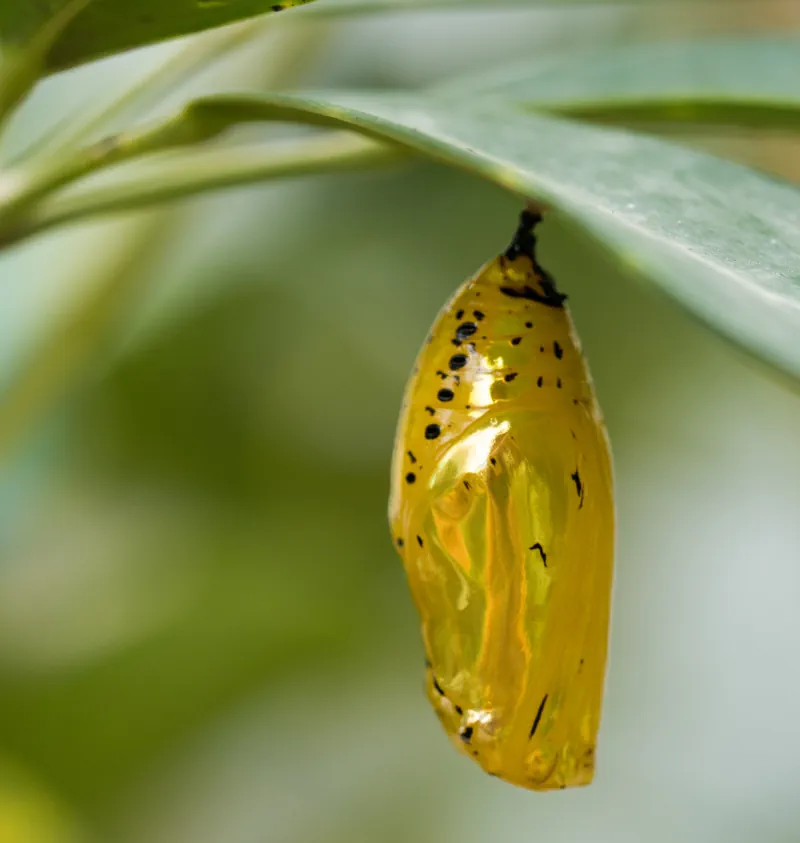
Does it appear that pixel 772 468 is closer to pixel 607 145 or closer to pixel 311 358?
pixel 311 358

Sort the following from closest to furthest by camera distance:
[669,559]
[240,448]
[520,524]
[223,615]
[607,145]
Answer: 1. [607,145]
2. [520,524]
3. [223,615]
4. [240,448]
5. [669,559]

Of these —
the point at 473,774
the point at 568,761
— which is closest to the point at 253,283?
the point at 473,774

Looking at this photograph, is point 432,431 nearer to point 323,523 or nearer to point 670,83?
point 670,83

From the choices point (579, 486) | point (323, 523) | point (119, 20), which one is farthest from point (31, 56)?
point (323, 523)

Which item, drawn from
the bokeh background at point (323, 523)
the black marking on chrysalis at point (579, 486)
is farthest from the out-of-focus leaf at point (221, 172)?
the bokeh background at point (323, 523)

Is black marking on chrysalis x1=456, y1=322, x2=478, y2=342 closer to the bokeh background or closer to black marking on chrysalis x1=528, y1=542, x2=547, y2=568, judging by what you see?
black marking on chrysalis x1=528, y1=542, x2=547, y2=568

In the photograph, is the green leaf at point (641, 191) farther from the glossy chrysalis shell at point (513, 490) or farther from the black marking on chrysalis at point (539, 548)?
the black marking on chrysalis at point (539, 548)
